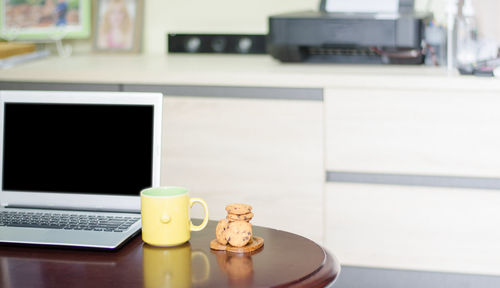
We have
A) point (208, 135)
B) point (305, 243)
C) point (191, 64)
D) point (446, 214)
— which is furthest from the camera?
point (191, 64)

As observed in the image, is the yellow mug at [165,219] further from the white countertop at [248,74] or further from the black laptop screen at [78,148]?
the white countertop at [248,74]

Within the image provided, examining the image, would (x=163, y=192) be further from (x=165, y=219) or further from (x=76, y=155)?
(x=76, y=155)

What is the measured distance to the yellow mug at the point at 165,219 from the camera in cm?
102

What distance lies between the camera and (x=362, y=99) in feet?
5.82

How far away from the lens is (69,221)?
1.15 meters

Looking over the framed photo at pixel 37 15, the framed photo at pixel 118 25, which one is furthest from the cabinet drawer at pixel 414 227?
the framed photo at pixel 37 15

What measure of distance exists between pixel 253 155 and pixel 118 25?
867 millimetres

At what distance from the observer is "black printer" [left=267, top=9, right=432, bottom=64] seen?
6.02ft

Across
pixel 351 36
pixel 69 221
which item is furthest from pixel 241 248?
pixel 351 36

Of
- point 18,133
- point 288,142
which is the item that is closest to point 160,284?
point 18,133

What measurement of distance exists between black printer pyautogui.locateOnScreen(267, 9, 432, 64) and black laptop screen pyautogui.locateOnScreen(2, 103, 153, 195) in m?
0.83

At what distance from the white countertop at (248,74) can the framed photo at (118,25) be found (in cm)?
28

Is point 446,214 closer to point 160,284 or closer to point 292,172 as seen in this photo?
point 292,172

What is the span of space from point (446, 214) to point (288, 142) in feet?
1.47
